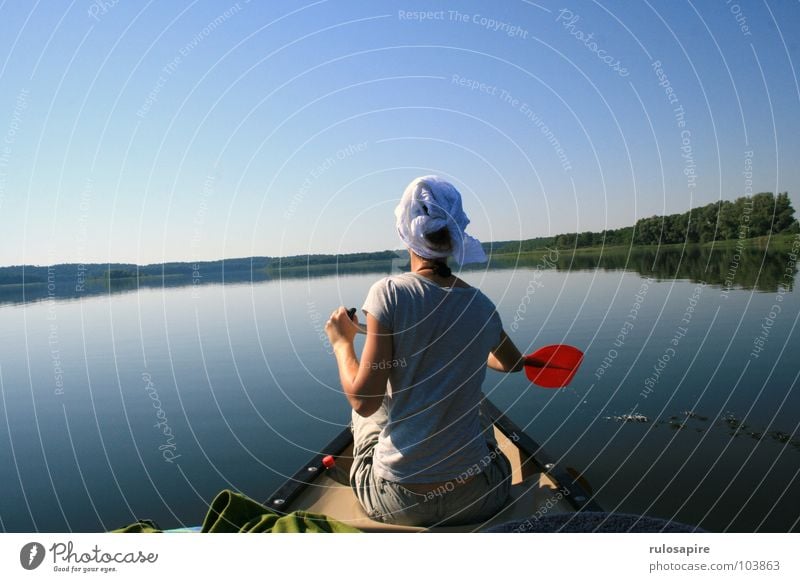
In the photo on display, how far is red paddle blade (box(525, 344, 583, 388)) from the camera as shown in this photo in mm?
3641

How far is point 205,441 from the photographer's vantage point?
8203mm

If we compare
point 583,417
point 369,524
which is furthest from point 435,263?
point 583,417

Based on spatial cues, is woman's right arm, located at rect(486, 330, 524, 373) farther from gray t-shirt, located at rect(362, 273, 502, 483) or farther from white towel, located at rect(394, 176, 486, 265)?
white towel, located at rect(394, 176, 486, 265)

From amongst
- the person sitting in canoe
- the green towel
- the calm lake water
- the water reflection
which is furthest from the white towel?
the water reflection

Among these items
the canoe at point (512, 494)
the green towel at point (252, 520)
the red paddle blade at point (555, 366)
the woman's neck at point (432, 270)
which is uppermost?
the woman's neck at point (432, 270)

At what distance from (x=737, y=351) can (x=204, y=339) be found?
36.0 feet

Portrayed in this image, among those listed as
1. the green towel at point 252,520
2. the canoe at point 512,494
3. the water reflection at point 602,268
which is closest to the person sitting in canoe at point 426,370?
the canoe at point 512,494

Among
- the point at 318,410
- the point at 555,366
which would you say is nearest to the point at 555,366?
the point at 555,366

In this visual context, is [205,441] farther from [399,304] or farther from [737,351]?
[737,351]

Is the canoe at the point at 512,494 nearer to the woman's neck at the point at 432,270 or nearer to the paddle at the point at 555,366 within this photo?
the paddle at the point at 555,366

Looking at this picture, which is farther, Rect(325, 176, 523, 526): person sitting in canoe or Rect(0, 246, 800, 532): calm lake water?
Rect(0, 246, 800, 532): calm lake water

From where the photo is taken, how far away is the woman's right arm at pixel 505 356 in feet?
10.3

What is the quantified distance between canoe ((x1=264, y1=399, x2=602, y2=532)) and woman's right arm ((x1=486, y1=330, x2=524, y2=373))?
70 cm

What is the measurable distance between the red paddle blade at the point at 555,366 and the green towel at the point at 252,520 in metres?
1.37
